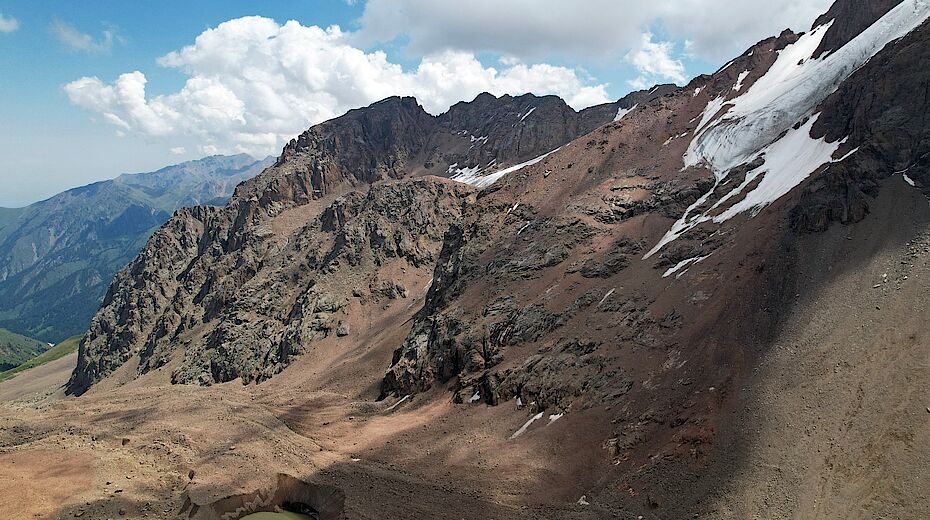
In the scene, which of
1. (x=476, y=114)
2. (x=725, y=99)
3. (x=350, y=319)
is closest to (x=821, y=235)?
(x=725, y=99)

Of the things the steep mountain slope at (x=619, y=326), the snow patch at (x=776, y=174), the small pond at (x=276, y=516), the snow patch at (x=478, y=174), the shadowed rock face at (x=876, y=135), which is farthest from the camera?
the snow patch at (x=478, y=174)

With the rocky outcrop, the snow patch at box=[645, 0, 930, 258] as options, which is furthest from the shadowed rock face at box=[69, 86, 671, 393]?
the snow patch at box=[645, 0, 930, 258]

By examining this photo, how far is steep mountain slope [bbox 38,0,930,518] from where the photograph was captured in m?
31.5

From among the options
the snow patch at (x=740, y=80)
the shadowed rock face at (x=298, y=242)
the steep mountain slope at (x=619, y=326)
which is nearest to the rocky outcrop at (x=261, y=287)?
the shadowed rock face at (x=298, y=242)

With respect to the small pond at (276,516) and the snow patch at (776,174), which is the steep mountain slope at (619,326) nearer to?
the snow patch at (776,174)

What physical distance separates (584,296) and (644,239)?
39.2 ft

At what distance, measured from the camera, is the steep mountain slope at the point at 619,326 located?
31.5 meters

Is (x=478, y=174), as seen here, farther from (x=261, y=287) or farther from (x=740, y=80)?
(x=740, y=80)

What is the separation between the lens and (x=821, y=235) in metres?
41.8

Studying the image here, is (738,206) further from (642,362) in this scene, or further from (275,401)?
(275,401)

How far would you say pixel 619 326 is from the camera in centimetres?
4838

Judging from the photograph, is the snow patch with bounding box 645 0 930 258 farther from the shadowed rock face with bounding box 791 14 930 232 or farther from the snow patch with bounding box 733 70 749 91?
the shadowed rock face with bounding box 791 14 930 232

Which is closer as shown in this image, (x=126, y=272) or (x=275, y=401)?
(x=275, y=401)

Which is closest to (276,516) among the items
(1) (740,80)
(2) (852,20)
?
(2) (852,20)
